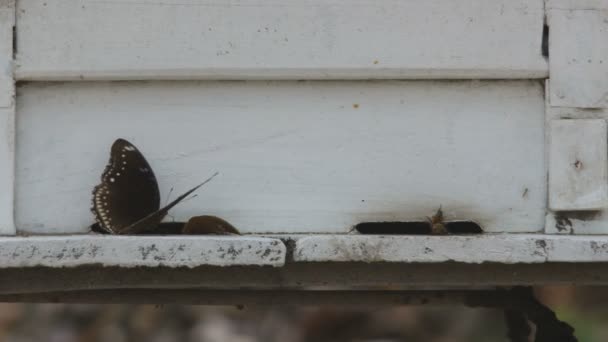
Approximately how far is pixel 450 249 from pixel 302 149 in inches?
12.7

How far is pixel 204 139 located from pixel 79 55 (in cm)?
26

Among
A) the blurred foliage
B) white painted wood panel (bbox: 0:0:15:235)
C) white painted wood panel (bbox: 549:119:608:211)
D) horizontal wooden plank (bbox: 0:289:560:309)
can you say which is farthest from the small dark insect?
the blurred foliage

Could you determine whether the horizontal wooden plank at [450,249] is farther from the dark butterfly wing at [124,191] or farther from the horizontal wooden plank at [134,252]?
the dark butterfly wing at [124,191]

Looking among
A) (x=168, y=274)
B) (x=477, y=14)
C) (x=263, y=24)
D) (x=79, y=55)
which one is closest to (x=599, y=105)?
(x=477, y=14)

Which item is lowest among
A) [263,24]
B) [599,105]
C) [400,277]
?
[400,277]

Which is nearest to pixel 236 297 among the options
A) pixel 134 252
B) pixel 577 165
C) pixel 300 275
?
pixel 300 275

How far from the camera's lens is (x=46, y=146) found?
5.90ft

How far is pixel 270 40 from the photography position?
5.88 ft

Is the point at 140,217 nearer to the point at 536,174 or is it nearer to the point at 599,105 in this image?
the point at 536,174

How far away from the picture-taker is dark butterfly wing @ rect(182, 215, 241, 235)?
175cm

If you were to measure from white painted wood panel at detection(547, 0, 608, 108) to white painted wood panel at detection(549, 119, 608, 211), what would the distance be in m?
0.05

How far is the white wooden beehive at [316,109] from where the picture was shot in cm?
179

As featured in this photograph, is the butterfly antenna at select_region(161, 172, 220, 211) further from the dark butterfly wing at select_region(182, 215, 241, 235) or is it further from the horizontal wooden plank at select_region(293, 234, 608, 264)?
the horizontal wooden plank at select_region(293, 234, 608, 264)

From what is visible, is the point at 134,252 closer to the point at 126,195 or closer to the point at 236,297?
the point at 126,195
